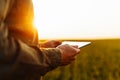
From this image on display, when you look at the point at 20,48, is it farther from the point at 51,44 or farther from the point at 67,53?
the point at 51,44

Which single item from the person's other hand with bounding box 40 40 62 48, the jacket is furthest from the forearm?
the person's other hand with bounding box 40 40 62 48

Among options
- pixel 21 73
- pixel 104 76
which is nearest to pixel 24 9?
pixel 21 73

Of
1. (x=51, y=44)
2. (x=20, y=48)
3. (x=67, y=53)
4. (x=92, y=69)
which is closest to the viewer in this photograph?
(x=20, y=48)

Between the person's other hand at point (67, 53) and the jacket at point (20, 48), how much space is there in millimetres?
42

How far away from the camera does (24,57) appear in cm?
171

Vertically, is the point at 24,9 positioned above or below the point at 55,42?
above

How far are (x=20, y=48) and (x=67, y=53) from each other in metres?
0.28

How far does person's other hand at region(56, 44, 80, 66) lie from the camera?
1887 millimetres

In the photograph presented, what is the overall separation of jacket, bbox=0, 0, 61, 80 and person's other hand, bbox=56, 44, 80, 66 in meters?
0.04

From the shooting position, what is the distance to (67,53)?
6.27 feet

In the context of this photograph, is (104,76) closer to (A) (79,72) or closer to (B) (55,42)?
(A) (79,72)

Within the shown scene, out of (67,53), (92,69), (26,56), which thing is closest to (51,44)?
(67,53)

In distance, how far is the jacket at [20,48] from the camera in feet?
5.47

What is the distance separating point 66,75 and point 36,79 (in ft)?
12.7
